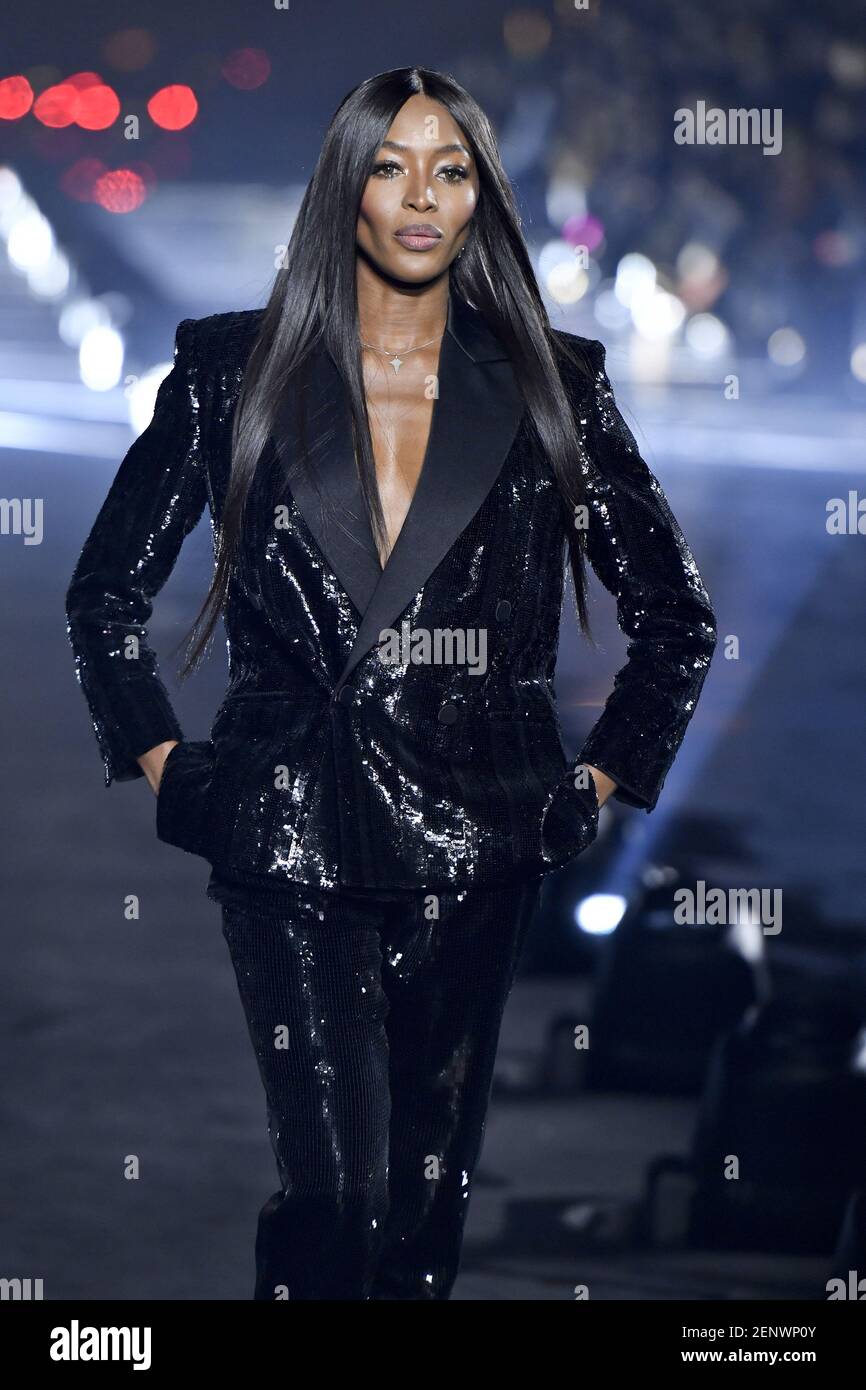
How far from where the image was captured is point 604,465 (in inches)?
99.3

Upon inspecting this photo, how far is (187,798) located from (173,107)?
1.43 m

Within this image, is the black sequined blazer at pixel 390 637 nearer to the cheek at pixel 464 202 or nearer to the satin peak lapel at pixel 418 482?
the satin peak lapel at pixel 418 482

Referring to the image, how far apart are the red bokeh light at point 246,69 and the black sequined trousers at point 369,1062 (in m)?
1.58

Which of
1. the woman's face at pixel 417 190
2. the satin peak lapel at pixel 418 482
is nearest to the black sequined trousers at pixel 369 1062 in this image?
the satin peak lapel at pixel 418 482

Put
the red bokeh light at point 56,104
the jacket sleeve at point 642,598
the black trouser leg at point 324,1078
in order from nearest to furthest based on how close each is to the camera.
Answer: the black trouser leg at point 324,1078 < the jacket sleeve at point 642,598 < the red bokeh light at point 56,104

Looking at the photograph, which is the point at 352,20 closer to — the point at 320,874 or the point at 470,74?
the point at 470,74

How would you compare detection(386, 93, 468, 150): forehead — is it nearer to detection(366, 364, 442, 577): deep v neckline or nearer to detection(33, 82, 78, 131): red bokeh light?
detection(366, 364, 442, 577): deep v neckline

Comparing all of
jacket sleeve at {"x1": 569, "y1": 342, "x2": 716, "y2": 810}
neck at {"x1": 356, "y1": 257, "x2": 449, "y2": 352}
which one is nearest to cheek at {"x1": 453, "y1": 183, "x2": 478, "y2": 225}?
neck at {"x1": 356, "y1": 257, "x2": 449, "y2": 352}

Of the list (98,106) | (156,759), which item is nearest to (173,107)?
(98,106)

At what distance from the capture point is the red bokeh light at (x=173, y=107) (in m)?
3.14

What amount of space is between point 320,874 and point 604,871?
1.17 meters
